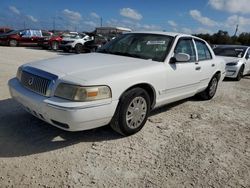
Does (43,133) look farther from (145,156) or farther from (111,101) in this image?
(145,156)

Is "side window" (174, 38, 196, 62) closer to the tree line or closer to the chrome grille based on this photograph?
the chrome grille

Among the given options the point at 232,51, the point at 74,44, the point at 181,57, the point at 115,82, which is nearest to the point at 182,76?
the point at 181,57

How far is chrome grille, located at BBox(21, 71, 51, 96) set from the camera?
10.7 ft

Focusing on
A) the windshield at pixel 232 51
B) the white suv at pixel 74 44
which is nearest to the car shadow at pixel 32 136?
the windshield at pixel 232 51

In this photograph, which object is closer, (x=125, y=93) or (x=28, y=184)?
(x=28, y=184)

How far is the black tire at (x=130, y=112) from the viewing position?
11.5ft

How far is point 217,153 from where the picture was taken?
3.54 m

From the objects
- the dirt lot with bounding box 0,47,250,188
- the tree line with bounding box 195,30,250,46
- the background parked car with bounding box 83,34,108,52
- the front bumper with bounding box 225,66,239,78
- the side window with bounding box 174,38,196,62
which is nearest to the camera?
the dirt lot with bounding box 0,47,250,188

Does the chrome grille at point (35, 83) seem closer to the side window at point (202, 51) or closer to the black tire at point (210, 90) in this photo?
the side window at point (202, 51)

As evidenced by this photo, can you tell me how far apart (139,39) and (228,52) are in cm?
708

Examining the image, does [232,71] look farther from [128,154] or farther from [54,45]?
[54,45]

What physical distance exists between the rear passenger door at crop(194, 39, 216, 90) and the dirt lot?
1016 millimetres

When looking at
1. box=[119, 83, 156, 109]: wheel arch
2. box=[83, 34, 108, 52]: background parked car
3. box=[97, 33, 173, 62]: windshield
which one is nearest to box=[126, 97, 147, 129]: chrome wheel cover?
box=[119, 83, 156, 109]: wheel arch

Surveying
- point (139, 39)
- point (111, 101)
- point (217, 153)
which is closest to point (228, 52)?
point (139, 39)
